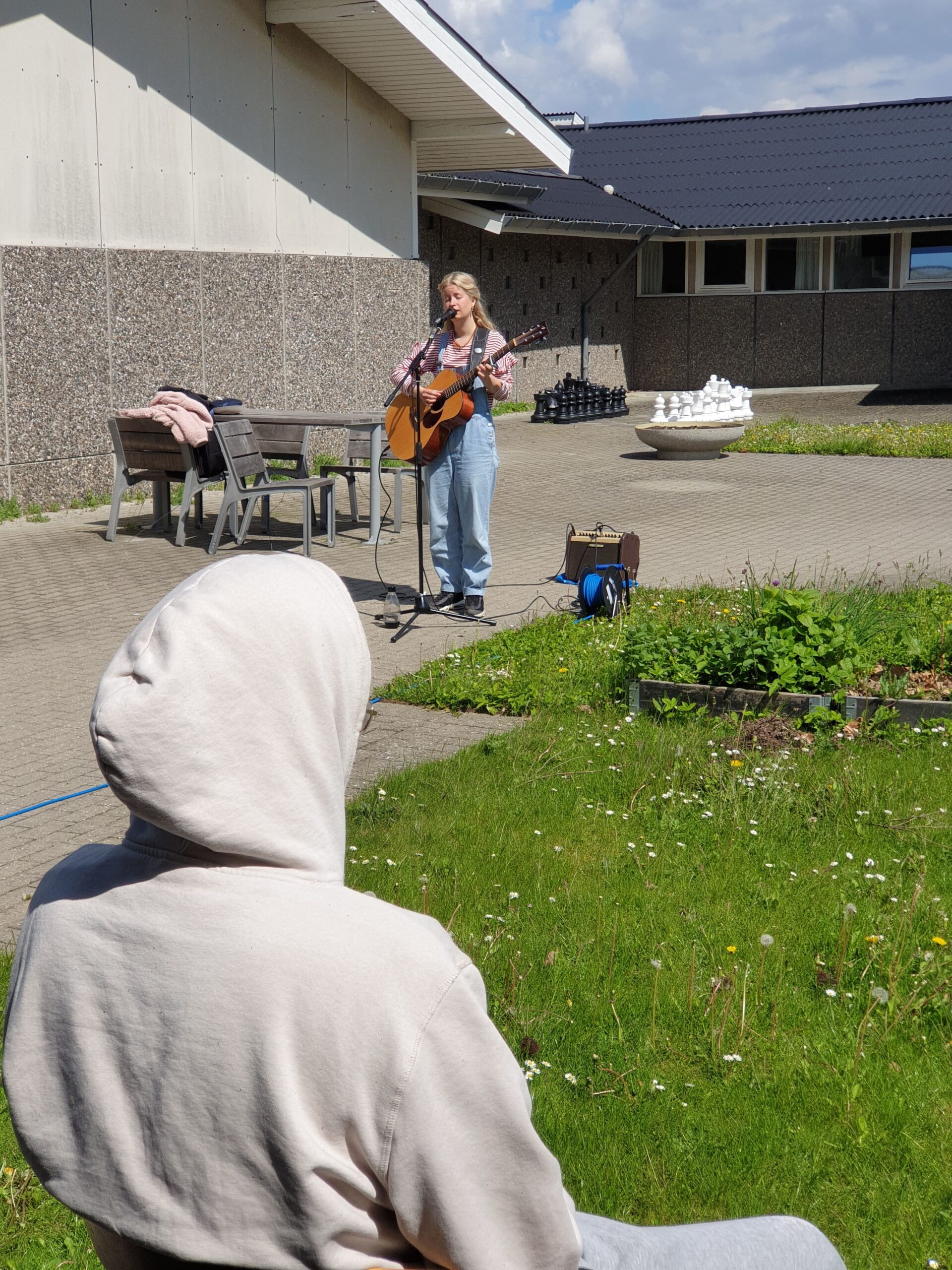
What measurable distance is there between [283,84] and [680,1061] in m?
14.5

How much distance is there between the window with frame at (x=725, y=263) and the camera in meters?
29.4

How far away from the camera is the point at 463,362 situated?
830 centimetres

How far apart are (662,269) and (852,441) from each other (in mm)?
11373

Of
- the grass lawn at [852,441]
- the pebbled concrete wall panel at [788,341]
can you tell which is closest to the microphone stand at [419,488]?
the grass lawn at [852,441]

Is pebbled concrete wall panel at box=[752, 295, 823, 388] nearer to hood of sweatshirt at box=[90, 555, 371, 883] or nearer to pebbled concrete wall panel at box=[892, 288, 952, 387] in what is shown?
pebbled concrete wall panel at box=[892, 288, 952, 387]

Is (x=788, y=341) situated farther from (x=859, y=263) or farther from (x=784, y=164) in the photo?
(x=784, y=164)

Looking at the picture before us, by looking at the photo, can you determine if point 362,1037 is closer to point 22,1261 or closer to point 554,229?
point 22,1261

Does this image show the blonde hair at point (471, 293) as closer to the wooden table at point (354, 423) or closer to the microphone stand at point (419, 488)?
the microphone stand at point (419, 488)

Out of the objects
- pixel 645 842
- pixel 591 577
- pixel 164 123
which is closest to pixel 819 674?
pixel 645 842

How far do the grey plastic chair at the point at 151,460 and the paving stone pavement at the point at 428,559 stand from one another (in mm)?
338

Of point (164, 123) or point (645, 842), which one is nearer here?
point (645, 842)

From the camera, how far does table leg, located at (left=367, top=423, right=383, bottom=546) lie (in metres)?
11.6

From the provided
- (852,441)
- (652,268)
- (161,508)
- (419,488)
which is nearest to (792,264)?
(652,268)

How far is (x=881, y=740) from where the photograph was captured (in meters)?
5.82
